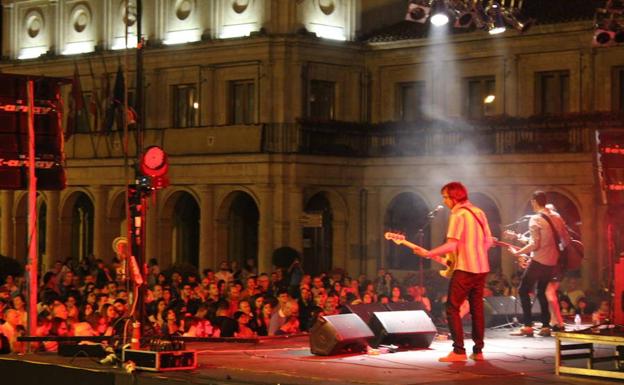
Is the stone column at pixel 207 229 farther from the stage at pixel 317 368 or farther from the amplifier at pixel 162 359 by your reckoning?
the amplifier at pixel 162 359

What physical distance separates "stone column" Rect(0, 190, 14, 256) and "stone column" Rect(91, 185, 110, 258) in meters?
4.27

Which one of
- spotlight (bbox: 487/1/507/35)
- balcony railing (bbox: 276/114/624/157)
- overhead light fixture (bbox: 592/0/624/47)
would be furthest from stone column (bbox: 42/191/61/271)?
overhead light fixture (bbox: 592/0/624/47)

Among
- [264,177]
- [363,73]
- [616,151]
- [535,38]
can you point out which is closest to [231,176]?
[264,177]

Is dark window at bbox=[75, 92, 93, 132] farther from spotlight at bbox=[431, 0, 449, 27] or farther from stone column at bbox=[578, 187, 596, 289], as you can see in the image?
spotlight at bbox=[431, 0, 449, 27]

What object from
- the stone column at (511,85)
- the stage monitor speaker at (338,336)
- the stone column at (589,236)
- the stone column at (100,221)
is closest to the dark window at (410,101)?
the stone column at (511,85)

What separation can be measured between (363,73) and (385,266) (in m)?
5.85

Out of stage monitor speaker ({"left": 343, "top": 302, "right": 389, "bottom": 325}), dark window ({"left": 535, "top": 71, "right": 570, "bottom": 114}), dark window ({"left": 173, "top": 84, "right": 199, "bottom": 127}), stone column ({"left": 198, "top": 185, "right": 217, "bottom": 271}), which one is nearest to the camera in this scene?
stage monitor speaker ({"left": 343, "top": 302, "right": 389, "bottom": 325})

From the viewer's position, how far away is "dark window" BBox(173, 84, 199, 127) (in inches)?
1800

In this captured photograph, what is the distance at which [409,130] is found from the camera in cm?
4316

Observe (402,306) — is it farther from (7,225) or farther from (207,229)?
(7,225)

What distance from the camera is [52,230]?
49.9 metres

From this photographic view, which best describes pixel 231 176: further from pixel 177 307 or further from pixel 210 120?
pixel 177 307

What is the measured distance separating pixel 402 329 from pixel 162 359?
3075mm

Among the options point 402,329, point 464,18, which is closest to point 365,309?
point 402,329
